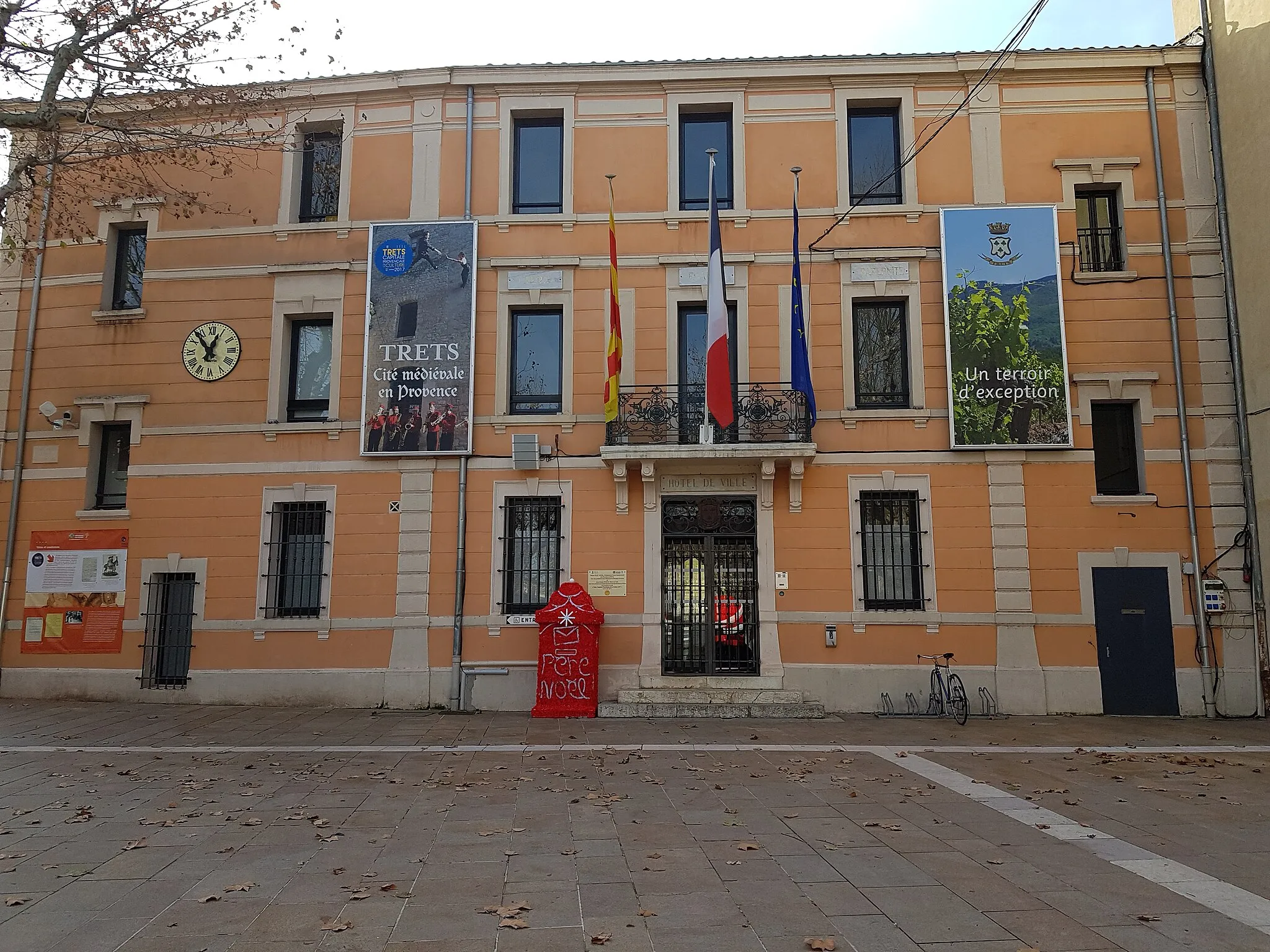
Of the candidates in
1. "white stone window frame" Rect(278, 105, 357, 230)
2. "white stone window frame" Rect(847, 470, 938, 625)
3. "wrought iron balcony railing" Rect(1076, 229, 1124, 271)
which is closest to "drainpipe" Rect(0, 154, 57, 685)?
"white stone window frame" Rect(278, 105, 357, 230)

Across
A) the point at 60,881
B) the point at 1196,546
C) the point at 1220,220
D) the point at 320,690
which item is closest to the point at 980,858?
the point at 60,881

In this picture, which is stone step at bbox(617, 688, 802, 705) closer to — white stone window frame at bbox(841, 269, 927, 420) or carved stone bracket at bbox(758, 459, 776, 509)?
carved stone bracket at bbox(758, 459, 776, 509)

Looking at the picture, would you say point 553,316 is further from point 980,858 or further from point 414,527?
point 980,858

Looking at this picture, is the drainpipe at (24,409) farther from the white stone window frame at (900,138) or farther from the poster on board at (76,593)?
the white stone window frame at (900,138)

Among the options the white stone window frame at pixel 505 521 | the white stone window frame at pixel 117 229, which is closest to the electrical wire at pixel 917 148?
the white stone window frame at pixel 505 521

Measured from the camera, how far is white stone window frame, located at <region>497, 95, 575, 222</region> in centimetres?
1413

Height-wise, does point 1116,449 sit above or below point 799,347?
below

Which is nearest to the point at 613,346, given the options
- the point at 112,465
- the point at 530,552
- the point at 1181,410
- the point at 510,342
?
the point at 510,342

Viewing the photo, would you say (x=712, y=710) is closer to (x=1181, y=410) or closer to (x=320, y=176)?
(x=1181, y=410)

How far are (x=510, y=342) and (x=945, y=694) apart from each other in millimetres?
8846

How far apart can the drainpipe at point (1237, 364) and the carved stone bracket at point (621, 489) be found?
956 cm

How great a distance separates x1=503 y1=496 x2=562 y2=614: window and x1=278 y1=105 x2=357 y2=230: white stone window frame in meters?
5.95

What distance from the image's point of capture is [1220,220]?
13453 millimetres

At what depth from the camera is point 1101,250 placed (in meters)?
13.8
